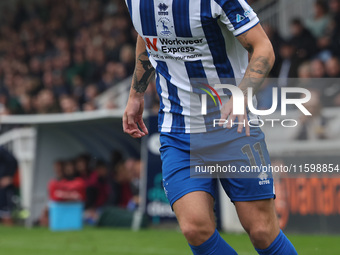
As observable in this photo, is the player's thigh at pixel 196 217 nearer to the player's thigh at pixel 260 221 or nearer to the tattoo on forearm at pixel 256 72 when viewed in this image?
the player's thigh at pixel 260 221

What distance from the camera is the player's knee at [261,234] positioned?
3.61 metres

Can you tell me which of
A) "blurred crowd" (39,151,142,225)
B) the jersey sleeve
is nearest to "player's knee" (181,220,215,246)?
the jersey sleeve

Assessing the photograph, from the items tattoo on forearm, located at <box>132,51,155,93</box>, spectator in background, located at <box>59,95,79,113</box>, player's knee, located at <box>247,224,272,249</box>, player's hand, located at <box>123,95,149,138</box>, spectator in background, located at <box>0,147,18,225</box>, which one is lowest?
spectator in background, located at <box>0,147,18,225</box>

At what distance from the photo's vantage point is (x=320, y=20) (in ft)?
35.3

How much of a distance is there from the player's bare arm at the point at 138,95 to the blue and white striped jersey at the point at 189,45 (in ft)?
0.90

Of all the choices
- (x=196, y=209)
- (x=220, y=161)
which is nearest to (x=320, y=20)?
(x=220, y=161)

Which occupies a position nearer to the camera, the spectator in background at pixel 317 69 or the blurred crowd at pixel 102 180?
the spectator in background at pixel 317 69

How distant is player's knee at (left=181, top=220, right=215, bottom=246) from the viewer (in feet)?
11.7

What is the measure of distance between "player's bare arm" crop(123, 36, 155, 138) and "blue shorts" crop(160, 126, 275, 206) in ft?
1.42

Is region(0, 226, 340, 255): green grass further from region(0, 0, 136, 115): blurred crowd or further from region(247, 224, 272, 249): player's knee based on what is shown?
region(0, 0, 136, 115): blurred crowd

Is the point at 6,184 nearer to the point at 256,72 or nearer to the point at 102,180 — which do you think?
the point at 102,180

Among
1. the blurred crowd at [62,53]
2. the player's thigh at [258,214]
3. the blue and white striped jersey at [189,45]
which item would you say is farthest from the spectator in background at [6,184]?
the player's thigh at [258,214]

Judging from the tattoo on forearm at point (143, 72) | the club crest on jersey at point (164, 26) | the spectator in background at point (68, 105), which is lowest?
the spectator in background at point (68, 105)

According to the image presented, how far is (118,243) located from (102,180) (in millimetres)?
3036
